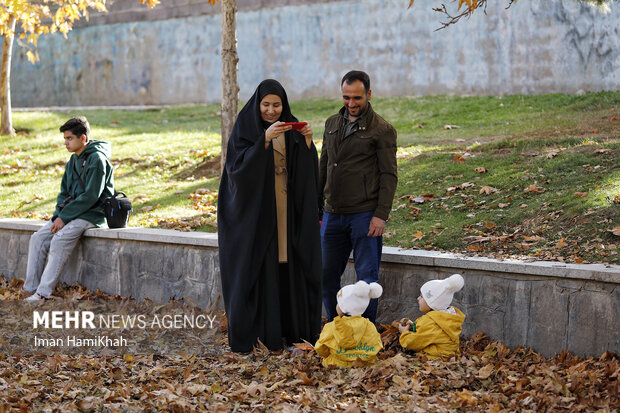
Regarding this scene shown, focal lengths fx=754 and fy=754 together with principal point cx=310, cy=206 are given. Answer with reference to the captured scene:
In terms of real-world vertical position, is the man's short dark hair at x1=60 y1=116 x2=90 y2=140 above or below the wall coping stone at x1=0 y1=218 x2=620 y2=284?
above

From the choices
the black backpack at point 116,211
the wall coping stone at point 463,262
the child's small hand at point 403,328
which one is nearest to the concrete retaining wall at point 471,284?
the wall coping stone at point 463,262

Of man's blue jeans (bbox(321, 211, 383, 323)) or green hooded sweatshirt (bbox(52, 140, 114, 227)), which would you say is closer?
man's blue jeans (bbox(321, 211, 383, 323))

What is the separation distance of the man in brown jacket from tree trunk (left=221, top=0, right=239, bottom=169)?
3.09m

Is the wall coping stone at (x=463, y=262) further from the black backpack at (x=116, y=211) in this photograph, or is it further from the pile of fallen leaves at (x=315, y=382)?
the pile of fallen leaves at (x=315, y=382)

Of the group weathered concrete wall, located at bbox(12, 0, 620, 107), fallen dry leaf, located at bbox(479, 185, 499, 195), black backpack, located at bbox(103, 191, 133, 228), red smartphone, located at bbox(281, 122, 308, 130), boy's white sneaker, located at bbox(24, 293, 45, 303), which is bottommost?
boy's white sneaker, located at bbox(24, 293, 45, 303)

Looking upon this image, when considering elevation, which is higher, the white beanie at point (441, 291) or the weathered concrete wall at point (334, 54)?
the weathered concrete wall at point (334, 54)

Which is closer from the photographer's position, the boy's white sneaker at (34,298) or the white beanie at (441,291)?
the white beanie at (441,291)

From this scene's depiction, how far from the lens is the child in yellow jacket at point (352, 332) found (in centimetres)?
505

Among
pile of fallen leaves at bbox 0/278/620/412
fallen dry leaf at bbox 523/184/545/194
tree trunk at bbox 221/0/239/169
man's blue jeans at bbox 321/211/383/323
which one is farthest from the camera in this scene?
tree trunk at bbox 221/0/239/169

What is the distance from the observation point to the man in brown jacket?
18.3 ft

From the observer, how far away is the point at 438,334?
17.1 feet

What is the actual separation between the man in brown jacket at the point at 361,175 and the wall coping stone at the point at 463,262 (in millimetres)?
374

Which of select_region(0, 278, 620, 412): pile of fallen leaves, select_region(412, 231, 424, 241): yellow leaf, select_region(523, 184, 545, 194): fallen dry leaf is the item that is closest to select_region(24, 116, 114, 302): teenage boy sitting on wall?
select_region(0, 278, 620, 412): pile of fallen leaves

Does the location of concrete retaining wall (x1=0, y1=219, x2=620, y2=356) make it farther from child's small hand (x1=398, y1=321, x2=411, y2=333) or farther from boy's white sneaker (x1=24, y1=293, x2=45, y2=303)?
boy's white sneaker (x1=24, y1=293, x2=45, y2=303)
